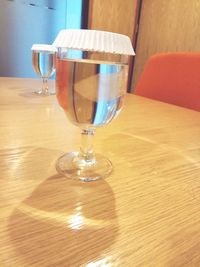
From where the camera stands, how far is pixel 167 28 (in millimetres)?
2754

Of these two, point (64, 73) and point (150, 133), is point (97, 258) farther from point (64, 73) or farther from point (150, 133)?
point (150, 133)

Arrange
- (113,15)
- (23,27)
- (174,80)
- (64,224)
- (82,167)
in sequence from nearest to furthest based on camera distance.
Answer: (64,224) → (82,167) → (174,80) → (23,27) → (113,15)

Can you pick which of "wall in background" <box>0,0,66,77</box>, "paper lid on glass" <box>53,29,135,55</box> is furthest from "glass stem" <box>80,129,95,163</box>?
"wall in background" <box>0,0,66,77</box>

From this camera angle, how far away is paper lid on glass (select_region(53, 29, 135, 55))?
281mm

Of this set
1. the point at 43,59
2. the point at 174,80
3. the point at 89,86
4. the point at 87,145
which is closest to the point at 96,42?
the point at 89,86

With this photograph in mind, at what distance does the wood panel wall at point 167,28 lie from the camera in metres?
2.54

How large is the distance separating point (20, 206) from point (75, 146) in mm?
195

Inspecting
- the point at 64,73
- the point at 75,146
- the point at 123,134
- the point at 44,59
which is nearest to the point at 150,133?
the point at 123,134

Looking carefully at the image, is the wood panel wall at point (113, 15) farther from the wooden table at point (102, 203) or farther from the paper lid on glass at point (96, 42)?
the paper lid on glass at point (96, 42)

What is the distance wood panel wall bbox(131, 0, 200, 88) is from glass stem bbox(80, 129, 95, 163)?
Result: 98.0 inches

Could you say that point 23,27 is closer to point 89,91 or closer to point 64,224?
point 89,91

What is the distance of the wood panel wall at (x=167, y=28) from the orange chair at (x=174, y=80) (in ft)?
5.25

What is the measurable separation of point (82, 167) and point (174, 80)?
0.86 metres

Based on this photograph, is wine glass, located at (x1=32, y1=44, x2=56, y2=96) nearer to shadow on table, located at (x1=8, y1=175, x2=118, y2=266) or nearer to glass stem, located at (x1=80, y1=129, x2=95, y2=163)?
glass stem, located at (x1=80, y1=129, x2=95, y2=163)
